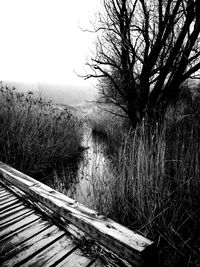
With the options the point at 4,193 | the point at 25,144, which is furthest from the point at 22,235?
the point at 25,144

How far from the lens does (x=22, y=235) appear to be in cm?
156

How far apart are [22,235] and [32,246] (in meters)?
0.18

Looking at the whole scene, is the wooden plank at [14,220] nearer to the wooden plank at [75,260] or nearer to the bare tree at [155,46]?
the wooden plank at [75,260]

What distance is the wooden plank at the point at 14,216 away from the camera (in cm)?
173

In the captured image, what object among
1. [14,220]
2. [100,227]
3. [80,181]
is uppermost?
[100,227]

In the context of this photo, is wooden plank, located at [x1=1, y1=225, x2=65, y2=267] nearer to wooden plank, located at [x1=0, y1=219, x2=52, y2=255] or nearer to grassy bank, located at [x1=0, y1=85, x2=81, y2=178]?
wooden plank, located at [x1=0, y1=219, x2=52, y2=255]

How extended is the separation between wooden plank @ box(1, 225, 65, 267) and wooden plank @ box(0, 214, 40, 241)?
208 millimetres

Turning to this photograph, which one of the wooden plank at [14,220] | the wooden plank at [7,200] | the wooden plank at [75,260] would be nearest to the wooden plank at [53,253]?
the wooden plank at [75,260]

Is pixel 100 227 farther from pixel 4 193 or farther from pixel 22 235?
pixel 4 193

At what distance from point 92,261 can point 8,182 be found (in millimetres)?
1694

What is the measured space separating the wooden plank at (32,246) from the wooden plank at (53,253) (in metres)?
0.04

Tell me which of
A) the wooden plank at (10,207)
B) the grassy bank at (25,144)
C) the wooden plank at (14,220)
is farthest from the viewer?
the grassy bank at (25,144)

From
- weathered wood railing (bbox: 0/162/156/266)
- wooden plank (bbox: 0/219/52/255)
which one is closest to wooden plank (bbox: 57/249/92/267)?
weathered wood railing (bbox: 0/162/156/266)

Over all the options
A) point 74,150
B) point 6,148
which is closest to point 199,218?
point 6,148
